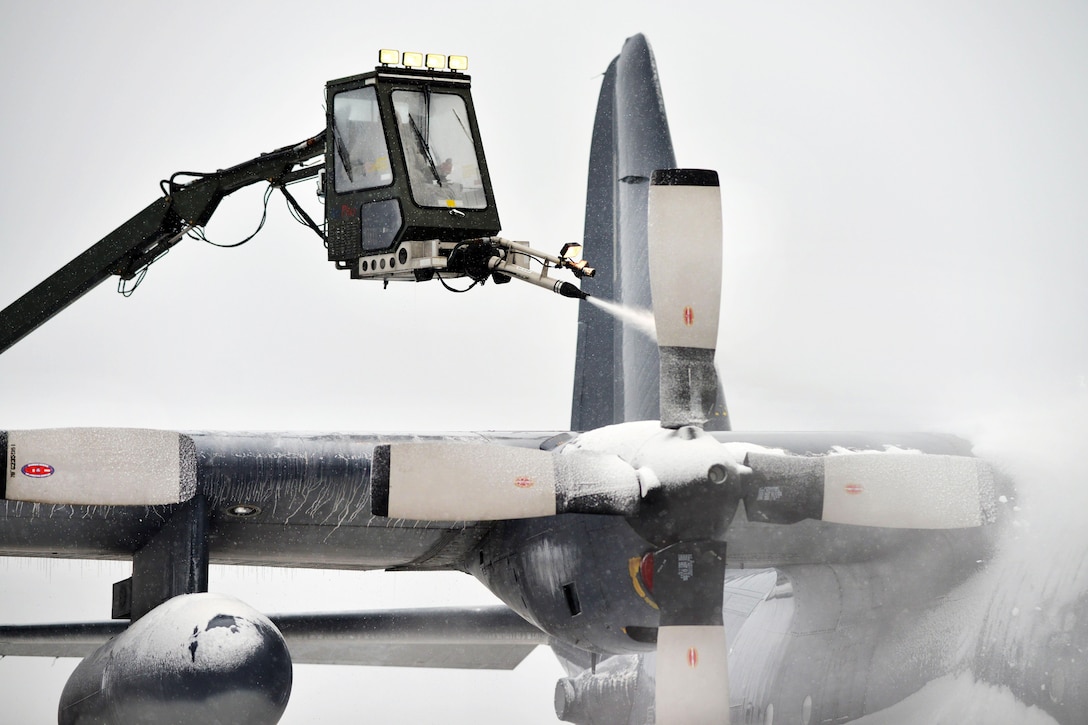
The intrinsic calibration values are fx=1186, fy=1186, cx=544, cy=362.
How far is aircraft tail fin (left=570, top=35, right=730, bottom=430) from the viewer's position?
1175 centimetres

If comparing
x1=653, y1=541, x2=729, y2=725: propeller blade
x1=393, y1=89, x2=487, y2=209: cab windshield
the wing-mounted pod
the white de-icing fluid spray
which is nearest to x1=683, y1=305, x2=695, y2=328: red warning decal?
x1=653, y1=541, x2=729, y2=725: propeller blade

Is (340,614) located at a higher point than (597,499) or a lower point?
lower

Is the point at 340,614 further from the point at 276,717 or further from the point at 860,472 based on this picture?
the point at 860,472

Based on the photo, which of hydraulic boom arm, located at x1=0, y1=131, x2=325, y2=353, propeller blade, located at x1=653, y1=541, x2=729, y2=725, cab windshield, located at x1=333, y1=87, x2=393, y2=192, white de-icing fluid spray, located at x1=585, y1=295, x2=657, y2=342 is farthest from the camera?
white de-icing fluid spray, located at x1=585, y1=295, x2=657, y2=342

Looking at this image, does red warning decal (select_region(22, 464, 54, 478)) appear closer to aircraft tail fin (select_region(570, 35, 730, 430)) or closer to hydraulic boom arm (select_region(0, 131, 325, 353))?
hydraulic boom arm (select_region(0, 131, 325, 353))

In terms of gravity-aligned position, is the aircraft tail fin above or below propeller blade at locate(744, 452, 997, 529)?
above

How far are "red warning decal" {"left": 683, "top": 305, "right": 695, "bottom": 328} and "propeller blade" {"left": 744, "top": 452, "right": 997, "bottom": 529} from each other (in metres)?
0.95

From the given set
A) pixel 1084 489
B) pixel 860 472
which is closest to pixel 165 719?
pixel 860 472

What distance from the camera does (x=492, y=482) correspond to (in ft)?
22.0

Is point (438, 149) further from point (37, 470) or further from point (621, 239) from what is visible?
point (37, 470)

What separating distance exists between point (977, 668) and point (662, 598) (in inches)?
80.3

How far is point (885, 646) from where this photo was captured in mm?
7910

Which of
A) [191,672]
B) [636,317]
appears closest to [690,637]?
[191,672]

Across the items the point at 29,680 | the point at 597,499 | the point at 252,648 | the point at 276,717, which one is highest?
the point at 597,499
